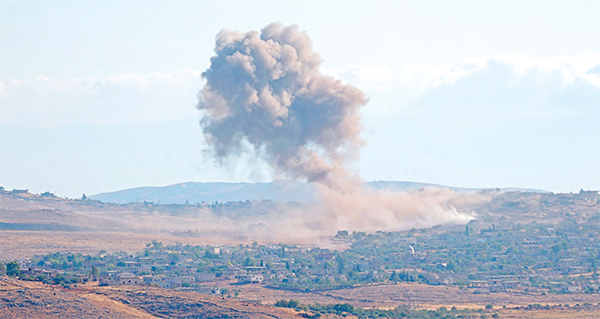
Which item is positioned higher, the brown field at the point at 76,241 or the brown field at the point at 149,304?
the brown field at the point at 76,241

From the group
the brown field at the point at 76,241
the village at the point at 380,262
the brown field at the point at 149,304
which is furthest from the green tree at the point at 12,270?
the brown field at the point at 76,241

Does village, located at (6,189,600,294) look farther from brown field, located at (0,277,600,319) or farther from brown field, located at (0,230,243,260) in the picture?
brown field, located at (0,277,600,319)

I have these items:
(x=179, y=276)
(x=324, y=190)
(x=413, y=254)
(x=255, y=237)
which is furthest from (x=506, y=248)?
(x=179, y=276)

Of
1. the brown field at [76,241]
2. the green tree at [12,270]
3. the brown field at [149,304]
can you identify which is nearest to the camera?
the brown field at [149,304]

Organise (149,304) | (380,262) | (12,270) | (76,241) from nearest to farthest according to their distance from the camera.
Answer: (149,304) → (12,270) → (380,262) → (76,241)

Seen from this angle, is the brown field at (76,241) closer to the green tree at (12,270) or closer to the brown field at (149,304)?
the green tree at (12,270)

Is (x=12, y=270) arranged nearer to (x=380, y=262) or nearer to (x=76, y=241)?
(x=380, y=262)

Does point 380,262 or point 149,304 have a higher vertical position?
point 380,262

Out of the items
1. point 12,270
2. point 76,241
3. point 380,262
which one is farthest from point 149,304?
point 76,241

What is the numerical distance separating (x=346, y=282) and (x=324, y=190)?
111ft

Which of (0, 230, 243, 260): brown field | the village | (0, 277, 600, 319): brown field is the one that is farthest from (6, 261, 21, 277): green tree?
(0, 230, 243, 260): brown field

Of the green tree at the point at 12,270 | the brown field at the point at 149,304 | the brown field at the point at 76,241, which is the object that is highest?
the brown field at the point at 76,241

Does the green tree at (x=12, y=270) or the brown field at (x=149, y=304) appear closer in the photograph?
the brown field at (x=149, y=304)

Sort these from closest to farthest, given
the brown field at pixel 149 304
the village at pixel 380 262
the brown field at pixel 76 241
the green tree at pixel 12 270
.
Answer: the brown field at pixel 149 304
the green tree at pixel 12 270
the village at pixel 380 262
the brown field at pixel 76 241
